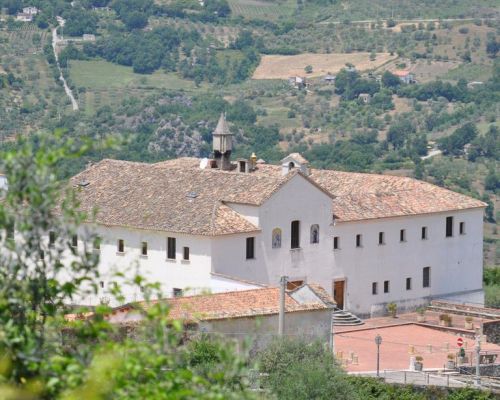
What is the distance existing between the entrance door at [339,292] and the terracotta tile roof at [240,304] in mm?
9545

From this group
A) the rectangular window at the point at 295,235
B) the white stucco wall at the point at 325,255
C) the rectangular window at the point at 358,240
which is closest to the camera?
the white stucco wall at the point at 325,255

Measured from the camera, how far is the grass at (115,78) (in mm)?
147250

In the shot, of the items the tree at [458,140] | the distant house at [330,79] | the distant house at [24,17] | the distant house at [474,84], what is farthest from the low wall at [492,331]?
the distant house at [24,17]

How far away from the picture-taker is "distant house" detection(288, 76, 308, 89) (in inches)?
6117

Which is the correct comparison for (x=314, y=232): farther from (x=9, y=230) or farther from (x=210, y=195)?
(x=9, y=230)

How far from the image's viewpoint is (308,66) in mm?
164375

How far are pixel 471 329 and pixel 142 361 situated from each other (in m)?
34.7

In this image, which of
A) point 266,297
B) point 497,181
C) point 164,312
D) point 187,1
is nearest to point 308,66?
point 187,1

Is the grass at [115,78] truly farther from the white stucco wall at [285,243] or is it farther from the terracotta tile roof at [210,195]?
the white stucco wall at [285,243]

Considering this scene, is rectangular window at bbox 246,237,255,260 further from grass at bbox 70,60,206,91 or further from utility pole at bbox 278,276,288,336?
grass at bbox 70,60,206,91

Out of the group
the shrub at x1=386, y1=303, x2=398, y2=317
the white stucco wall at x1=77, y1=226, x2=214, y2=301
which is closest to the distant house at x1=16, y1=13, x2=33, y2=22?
the shrub at x1=386, y1=303, x2=398, y2=317

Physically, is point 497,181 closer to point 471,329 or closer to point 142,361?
point 471,329

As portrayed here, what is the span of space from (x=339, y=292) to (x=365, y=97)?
326 ft

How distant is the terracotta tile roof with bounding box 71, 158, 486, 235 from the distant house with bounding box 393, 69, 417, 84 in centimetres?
9879
